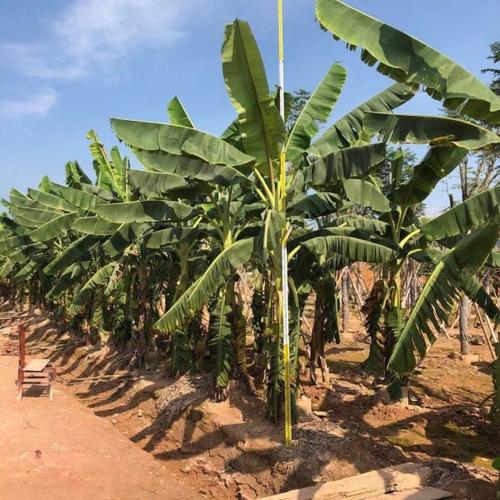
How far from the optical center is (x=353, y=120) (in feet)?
24.9

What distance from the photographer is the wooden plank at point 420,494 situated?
16.9 ft

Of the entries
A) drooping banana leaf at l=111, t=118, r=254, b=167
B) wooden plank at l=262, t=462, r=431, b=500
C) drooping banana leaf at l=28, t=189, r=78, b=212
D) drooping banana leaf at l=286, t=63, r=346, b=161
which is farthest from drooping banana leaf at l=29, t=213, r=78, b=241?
wooden plank at l=262, t=462, r=431, b=500

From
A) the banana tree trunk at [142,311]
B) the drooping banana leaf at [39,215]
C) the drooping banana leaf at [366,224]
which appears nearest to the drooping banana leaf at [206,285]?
the drooping banana leaf at [366,224]

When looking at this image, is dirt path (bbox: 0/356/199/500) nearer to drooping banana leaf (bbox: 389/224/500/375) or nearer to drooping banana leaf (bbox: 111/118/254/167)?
drooping banana leaf (bbox: 389/224/500/375)

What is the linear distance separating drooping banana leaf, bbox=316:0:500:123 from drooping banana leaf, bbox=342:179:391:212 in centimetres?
209

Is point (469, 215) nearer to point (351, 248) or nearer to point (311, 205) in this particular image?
point (351, 248)

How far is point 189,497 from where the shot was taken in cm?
759

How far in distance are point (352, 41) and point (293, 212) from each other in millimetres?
3622

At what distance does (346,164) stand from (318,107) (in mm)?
1515

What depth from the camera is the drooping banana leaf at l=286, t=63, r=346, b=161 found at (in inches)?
296

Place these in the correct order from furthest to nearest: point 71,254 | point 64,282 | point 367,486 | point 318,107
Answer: point 64,282 → point 71,254 → point 318,107 → point 367,486

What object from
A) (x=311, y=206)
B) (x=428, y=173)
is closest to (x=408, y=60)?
(x=428, y=173)

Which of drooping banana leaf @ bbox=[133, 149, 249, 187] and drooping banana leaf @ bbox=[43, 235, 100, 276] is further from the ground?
drooping banana leaf @ bbox=[133, 149, 249, 187]

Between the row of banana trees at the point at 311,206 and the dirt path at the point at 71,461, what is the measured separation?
1.95m
